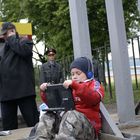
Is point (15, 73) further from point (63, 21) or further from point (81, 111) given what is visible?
point (63, 21)

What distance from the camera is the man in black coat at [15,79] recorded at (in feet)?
21.3

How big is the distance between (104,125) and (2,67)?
1.89 metres

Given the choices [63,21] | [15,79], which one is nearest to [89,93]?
[15,79]

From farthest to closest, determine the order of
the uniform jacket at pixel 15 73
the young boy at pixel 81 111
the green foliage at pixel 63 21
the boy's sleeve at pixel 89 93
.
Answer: the green foliage at pixel 63 21 → the uniform jacket at pixel 15 73 → the boy's sleeve at pixel 89 93 → the young boy at pixel 81 111

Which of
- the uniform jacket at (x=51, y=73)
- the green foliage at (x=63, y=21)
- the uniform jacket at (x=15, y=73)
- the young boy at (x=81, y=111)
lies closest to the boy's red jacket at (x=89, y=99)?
the young boy at (x=81, y=111)

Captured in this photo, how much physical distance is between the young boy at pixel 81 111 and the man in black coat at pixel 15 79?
1145 mm

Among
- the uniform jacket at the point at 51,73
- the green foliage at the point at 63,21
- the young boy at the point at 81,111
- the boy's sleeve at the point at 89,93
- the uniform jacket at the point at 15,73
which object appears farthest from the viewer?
the green foliage at the point at 63,21

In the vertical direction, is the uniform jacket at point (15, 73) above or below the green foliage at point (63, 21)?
below

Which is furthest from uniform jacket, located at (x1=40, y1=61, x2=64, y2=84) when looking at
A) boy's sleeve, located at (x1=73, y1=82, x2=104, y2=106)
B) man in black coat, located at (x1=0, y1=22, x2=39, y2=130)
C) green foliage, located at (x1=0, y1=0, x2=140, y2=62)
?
green foliage, located at (x1=0, y1=0, x2=140, y2=62)

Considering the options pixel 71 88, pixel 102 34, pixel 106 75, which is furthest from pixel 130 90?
pixel 102 34

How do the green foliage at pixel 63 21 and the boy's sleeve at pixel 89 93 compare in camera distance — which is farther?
the green foliage at pixel 63 21

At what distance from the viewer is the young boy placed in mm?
4871

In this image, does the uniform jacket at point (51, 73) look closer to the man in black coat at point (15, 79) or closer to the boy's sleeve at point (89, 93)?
the man in black coat at point (15, 79)

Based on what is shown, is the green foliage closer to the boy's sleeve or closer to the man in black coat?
the man in black coat
